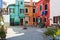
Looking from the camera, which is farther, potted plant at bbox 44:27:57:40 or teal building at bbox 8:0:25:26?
teal building at bbox 8:0:25:26

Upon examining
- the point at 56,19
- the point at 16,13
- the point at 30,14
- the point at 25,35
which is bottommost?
the point at 25,35

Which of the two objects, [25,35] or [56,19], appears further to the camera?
[56,19]

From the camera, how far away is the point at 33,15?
49312mm

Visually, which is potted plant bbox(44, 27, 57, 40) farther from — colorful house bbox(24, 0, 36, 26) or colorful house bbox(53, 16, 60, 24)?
colorful house bbox(24, 0, 36, 26)

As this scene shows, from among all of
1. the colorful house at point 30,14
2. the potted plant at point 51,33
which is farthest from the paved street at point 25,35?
the colorful house at point 30,14

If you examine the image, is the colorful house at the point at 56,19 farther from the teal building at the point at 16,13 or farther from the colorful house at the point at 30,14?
the teal building at the point at 16,13

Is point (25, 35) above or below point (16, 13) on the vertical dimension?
below

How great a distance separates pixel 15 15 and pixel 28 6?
3931mm

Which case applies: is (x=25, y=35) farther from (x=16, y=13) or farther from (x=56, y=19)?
(x=16, y=13)

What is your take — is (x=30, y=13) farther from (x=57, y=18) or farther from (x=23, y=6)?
(x=57, y=18)

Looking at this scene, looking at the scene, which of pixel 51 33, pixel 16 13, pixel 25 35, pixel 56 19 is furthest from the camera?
pixel 16 13

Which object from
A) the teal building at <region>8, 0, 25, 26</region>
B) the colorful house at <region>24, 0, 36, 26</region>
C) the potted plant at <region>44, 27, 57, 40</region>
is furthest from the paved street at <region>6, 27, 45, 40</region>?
the colorful house at <region>24, 0, 36, 26</region>

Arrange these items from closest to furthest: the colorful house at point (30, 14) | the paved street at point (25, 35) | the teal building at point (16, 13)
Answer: the paved street at point (25, 35), the teal building at point (16, 13), the colorful house at point (30, 14)

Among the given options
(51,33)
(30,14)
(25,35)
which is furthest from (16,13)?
(51,33)
